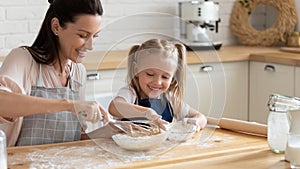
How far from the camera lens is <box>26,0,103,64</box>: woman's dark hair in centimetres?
209

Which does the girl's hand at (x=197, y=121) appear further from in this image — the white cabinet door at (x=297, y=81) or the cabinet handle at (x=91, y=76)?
the white cabinet door at (x=297, y=81)

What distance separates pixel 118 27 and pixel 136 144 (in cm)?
33

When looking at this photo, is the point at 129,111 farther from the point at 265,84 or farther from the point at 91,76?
the point at 265,84

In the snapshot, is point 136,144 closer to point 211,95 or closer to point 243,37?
point 211,95

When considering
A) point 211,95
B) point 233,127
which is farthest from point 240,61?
point 211,95

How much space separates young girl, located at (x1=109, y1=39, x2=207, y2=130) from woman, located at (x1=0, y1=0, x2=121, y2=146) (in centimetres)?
21

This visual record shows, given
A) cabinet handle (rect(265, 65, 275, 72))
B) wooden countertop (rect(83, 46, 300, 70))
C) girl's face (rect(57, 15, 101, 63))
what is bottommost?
cabinet handle (rect(265, 65, 275, 72))

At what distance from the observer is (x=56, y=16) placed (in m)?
2.17

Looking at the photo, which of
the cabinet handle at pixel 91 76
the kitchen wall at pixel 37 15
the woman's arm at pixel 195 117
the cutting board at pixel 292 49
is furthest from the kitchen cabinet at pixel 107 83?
the cutting board at pixel 292 49

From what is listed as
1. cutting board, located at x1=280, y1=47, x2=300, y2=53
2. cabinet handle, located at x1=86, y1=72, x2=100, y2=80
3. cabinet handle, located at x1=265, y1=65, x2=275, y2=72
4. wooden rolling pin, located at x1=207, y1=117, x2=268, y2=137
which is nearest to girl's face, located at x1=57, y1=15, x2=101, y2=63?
cabinet handle, located at x1=86, y1=72, x2=100, y2=80

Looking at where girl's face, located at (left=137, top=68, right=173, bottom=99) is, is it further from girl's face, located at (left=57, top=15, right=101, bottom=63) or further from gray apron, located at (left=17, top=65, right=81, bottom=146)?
gray apron, located at (left=17, top=65, right=81, bottom=146)

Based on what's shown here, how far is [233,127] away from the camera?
7.16 feet

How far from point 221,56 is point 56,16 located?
1.83m

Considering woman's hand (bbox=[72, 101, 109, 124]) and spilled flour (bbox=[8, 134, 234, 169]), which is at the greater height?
woman's hand (bbox=[72, 101, 109, 124])
